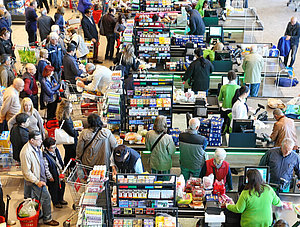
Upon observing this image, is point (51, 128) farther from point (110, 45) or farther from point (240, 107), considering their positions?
point (110, 45)

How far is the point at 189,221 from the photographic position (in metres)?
7.10

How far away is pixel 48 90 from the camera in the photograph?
1012 cm

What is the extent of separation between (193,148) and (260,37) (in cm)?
1016

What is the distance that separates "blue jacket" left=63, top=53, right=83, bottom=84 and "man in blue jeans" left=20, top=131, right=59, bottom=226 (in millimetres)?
3604

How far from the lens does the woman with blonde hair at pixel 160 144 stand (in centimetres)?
788

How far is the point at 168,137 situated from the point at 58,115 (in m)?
1.92

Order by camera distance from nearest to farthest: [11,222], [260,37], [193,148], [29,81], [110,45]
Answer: [193,148], [11,222], [29,81], [110,45], [260,37]

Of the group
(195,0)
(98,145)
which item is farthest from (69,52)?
(195,0)

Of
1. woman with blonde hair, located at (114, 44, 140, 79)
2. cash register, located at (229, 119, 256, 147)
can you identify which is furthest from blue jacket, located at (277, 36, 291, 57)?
cash register, located at (229, 119, 256, 147)

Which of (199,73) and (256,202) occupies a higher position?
(199,73)

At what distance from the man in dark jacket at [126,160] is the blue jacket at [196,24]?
23.4 feet

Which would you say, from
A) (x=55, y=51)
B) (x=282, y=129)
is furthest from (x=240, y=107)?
(x=55, y=51)

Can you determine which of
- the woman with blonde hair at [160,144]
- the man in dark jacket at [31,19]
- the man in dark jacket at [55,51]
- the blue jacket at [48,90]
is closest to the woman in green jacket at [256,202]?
the woman with blonde hair at [160,144]

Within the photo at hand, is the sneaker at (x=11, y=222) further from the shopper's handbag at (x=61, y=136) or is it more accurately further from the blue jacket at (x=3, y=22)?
→ the blue jacket at (x=3, y=22)
